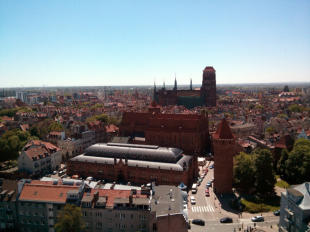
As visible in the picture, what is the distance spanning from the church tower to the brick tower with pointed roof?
122 meters

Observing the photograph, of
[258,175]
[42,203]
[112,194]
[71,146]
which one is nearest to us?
[42,203]

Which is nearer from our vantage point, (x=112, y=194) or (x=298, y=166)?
(x=112, y=194)

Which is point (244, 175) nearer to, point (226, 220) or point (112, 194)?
point (226, 220)

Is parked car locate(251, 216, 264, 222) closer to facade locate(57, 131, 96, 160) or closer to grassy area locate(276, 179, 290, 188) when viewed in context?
grassy area locate(276, 179, 290, 188)

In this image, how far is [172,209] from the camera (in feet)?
154

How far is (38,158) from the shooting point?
3211 inches

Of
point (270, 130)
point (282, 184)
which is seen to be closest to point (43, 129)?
point (282, 184)

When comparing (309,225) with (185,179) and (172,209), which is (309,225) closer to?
(172,209)

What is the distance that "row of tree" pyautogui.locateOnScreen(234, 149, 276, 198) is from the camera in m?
66.2

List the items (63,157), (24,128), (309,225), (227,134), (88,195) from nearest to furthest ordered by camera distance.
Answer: (309,225)
(88,195)
(227,134)
(63,157)
(24,128)

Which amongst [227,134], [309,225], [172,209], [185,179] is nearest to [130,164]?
[185,179]

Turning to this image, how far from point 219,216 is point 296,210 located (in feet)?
51.6

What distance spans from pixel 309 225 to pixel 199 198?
27.0 m

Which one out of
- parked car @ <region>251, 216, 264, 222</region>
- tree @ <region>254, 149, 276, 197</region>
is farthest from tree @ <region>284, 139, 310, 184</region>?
parked car @ <region>251, 216, 264, 222</region>
